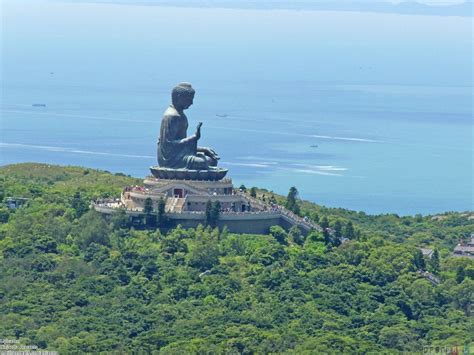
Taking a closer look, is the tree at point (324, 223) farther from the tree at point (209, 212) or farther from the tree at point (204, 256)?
the tree at point (204, 256)

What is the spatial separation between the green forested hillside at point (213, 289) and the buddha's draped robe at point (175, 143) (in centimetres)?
340

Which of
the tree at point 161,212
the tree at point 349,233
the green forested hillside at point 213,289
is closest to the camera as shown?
the green forested hillside at point 213,289

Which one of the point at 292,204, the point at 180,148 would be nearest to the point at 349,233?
the point at 292,204

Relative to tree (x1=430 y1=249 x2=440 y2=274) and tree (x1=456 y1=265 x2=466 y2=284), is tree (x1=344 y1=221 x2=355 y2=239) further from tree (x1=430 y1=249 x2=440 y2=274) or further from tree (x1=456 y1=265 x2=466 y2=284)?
tree (x1=456 y1=265 x2=466 y2=284)

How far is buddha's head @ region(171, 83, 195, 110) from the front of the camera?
91.2m

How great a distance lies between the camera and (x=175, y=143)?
9144 centimetres

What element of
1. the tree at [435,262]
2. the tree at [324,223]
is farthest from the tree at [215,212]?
the tree at [435,262]

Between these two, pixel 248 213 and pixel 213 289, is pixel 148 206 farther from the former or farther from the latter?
pixel 213 289

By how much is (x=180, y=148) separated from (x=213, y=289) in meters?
10.0

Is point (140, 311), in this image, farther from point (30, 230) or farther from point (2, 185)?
point (2, 185)

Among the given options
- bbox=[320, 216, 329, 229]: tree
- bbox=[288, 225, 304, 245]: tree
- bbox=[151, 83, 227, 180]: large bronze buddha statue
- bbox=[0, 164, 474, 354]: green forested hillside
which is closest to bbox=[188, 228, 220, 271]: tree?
bbox=[0, 164, 474, 354]: green forested hillside

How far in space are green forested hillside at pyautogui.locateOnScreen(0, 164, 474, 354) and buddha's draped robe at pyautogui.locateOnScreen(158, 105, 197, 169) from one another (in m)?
3.40

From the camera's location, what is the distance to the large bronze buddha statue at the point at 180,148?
3597 inches

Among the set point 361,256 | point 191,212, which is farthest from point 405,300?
point 191,212
